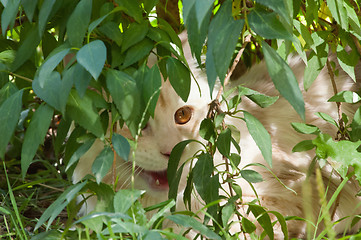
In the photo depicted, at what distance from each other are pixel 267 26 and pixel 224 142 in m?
0.44

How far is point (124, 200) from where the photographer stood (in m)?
1.16

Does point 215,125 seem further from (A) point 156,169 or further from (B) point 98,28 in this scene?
(A) point 156,169

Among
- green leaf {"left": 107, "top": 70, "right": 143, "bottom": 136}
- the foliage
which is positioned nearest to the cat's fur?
the foliage

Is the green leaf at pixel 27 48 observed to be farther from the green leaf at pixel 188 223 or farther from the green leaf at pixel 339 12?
the green leaf at pixel 339 12

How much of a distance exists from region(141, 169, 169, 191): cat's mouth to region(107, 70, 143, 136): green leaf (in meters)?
0.91

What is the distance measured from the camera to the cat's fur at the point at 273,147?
1.95 meters

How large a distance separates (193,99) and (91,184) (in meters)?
0.79

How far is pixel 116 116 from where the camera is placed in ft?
4.08

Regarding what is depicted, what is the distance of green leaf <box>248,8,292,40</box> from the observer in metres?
0.97

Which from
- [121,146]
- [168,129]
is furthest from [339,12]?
[168,129]

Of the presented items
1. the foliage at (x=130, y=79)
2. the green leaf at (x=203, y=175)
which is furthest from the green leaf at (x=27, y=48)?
the green leaf at (x=203, y=175)

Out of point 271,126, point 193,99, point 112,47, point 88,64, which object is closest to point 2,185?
point 193,99

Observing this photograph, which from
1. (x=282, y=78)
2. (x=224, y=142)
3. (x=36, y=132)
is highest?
(x=282, y=78)

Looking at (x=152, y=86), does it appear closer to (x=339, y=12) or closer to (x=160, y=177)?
(x=339, y=12)
